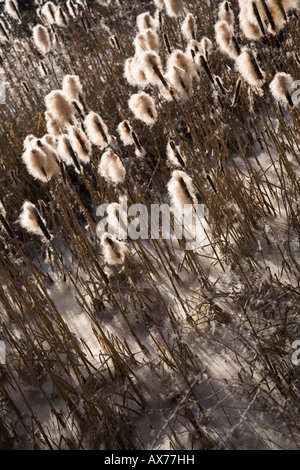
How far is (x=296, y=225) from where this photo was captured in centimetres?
216

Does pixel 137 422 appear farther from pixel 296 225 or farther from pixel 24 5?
pixel 24 5

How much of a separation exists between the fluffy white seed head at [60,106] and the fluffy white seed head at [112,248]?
33.9 inches

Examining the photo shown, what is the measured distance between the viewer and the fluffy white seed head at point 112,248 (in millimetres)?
2156

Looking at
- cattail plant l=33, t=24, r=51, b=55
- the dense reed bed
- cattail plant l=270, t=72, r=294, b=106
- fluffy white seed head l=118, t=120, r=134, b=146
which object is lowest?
the dense reed bed

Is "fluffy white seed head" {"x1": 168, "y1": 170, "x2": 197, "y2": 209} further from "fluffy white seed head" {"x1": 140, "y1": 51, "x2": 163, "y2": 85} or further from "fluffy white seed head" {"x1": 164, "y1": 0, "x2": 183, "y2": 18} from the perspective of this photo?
"fluffy white seed head" {"x1": 164, "y1": 0, "x2": 183, "y2": 18}

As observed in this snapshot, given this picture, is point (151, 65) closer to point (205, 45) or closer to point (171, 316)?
point (205, 45)

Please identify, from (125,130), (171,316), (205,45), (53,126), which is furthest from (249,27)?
(171,316)

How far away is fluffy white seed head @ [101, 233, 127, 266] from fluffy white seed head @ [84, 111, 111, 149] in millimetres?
579

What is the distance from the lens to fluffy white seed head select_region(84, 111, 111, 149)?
2.43m

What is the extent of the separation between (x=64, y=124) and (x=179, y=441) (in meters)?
1.94

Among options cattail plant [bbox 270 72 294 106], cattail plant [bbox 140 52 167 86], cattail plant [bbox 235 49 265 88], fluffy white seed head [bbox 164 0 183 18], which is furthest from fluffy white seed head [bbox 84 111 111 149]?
fluffy white seed head [bbox 164 0 183 18]

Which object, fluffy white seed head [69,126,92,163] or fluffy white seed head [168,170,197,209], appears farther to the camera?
fluffy white seed head [69,126,92,163]
